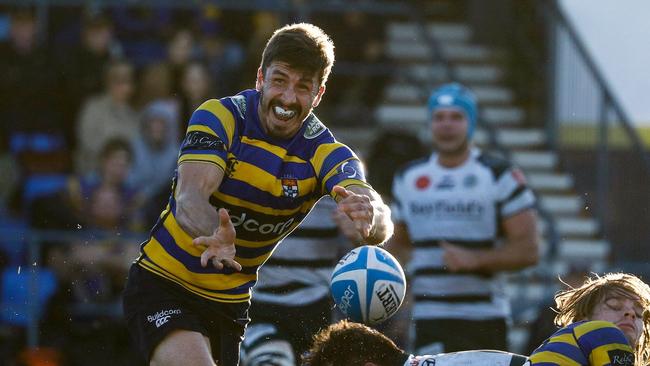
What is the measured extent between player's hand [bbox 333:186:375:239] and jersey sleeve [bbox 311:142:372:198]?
30 cm

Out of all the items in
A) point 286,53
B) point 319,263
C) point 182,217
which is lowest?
point 319,263

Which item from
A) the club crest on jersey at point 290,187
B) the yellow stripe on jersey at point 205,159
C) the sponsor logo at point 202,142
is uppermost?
the sponsor logo at point 202,142

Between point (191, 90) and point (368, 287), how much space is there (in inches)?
269

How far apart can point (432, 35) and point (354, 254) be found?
32.0 feet

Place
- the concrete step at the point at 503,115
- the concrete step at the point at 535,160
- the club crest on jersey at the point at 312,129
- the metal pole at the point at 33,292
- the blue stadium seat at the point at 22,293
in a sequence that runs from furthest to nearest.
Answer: the concrete step at the point at 503,115, the concrete step at the point at 535,160, the blue stadium seat at the point at 22,293, the metal pole at the point at 33,292, the club crest on jersey at the point at 312,129

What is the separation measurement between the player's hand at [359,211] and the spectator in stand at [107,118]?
7.44 meters

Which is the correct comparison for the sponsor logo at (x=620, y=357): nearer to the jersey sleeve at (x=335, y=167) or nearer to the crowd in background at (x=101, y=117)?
the jersey sleeve at (x=335, y=167)

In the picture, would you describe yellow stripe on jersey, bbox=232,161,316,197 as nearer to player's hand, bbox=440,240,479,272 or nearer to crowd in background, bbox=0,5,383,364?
player's hand, bbox=440,240,479,272

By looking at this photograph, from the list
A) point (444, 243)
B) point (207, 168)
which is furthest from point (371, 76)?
point (207, 168)

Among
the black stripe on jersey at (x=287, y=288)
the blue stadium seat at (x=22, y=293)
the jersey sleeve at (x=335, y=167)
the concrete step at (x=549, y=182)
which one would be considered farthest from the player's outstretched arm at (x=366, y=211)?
the concrete step at (x=549, y=182)

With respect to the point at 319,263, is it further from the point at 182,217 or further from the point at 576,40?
the point at 576,40

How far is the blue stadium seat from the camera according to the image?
1259cm

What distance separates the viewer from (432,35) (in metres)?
17.4

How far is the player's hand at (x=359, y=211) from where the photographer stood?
6.57 metres
